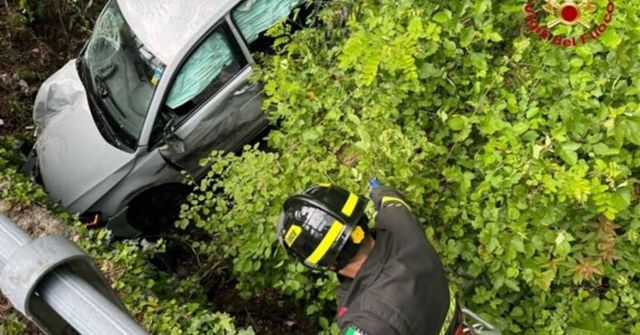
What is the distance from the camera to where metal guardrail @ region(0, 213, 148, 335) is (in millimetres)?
1087

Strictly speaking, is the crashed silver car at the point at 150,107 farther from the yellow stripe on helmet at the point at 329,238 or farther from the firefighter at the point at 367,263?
the yellow stripe on helmet at the point at 329,238

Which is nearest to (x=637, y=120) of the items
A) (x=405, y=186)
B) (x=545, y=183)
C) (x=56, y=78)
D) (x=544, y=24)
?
(x=545, y=183)

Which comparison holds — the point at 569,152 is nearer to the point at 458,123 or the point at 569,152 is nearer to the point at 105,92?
the point at 458,123

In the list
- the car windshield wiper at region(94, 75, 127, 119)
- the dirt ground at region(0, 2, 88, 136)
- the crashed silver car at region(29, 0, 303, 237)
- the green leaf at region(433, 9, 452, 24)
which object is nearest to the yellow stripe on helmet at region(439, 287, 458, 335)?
the green leaf at region(433, 9, 452, 24)

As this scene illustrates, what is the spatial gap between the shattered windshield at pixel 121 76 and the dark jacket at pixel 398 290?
109 inches

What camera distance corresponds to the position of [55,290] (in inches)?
44.2

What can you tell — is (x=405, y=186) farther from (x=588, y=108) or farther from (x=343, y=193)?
(x=588, y=108)

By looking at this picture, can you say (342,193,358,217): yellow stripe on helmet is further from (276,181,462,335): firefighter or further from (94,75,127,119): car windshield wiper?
(94,75,127,119): car windshield wiper

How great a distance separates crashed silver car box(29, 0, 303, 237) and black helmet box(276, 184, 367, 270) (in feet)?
8.17

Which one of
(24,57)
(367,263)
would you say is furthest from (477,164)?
(24,57)

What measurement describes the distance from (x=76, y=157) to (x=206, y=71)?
1.37 meters

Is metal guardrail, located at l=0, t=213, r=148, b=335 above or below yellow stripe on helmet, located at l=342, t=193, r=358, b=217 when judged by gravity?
above

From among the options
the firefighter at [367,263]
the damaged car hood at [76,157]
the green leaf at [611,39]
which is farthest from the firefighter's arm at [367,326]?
the damaged car hood at [76,157]

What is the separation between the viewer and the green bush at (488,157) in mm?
3092
